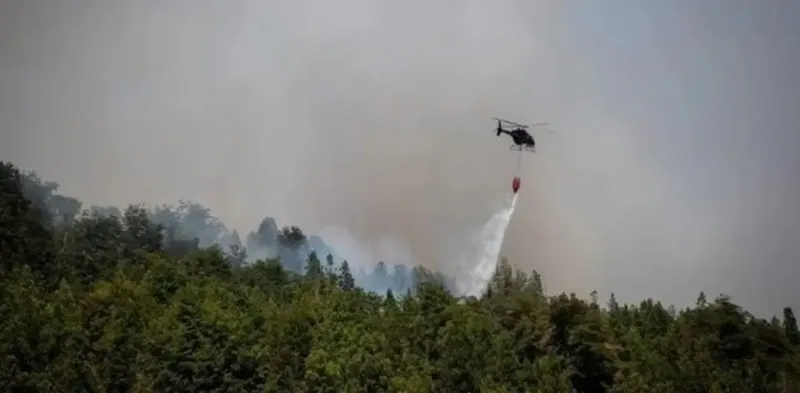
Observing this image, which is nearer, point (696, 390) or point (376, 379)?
point (696, 390)

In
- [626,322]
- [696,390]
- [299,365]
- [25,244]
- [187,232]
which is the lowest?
[696,390]

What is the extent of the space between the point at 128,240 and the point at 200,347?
5327 centimetres

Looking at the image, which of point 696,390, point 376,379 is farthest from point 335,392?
point 696,390

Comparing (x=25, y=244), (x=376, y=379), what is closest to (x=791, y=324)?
(x=376, y=379)

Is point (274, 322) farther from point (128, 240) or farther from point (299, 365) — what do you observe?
point (128, 240)

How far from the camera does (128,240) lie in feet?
350

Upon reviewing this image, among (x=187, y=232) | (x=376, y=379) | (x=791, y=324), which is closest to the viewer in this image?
(x=376, y=379)

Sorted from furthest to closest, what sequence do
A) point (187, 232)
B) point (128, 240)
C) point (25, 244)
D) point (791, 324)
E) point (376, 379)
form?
point (187, 232) → point (128, 240) → point (25, 244) → point (791, 324) → point (376, 379)

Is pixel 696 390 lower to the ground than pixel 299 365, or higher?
lower

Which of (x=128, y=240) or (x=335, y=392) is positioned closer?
(x=335, y=392)

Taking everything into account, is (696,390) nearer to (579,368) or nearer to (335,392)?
(579,368)

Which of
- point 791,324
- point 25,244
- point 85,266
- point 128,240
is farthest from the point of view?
point 128,240

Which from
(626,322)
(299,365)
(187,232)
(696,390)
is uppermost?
(187,232)

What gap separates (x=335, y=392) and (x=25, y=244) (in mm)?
35061
